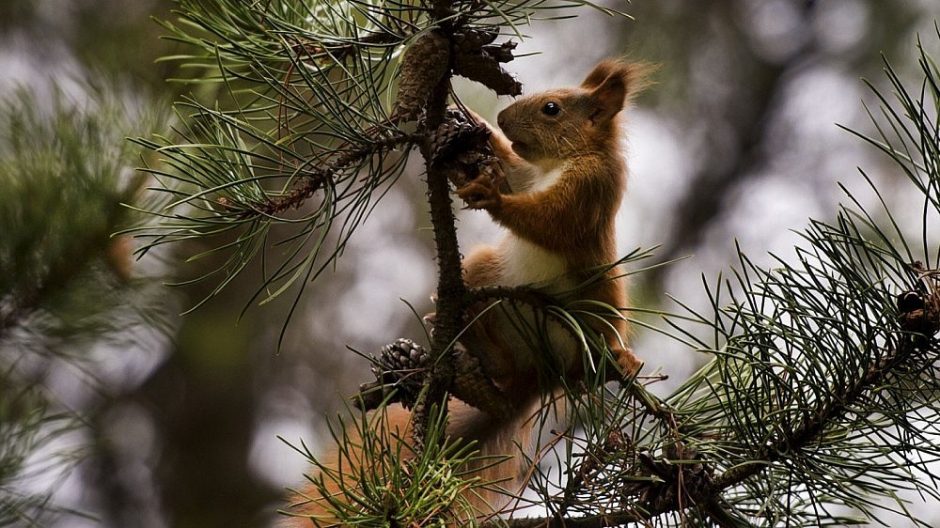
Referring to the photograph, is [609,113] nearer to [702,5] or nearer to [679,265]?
[679,265]

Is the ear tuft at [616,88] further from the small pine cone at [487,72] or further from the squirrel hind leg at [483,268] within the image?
the small pine cone at [487,72]

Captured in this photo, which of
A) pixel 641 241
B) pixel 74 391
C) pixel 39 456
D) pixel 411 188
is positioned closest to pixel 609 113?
pixel 39 456

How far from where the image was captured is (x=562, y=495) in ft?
3.21

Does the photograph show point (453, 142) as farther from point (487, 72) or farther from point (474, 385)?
point (474, 385)

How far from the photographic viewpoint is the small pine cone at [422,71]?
1017mm

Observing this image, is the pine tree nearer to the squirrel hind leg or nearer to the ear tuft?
the squirrel hind leg

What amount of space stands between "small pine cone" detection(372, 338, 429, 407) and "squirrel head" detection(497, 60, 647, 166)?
0.61 meters

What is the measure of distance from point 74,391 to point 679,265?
196 cm

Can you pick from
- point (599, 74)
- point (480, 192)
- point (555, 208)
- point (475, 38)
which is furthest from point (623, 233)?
point (475, 38)

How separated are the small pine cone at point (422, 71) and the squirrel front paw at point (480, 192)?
0.15 metres

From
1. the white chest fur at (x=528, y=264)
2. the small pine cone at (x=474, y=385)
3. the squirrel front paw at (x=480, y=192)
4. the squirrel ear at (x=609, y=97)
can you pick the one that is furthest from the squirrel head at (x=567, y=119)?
the small pine cone at (x=474, y=385)

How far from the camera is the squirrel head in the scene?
1622 millimetres

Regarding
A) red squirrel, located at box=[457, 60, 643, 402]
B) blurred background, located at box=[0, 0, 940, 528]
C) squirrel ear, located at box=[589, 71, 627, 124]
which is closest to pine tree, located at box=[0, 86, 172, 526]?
red squirrel, located at box=[457, 60, 643, 402]

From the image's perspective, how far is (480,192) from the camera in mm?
1182
